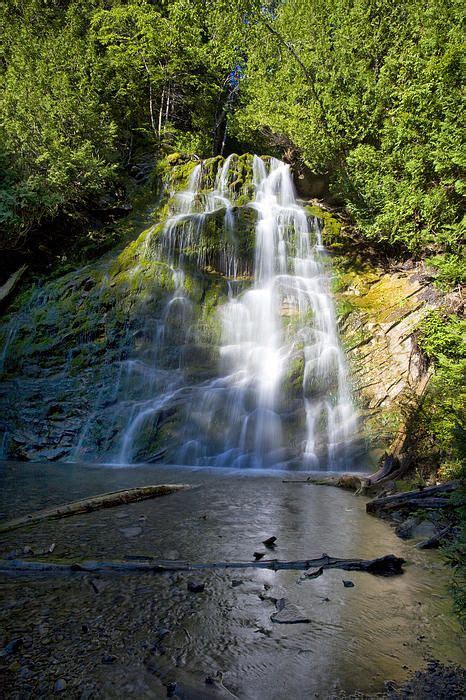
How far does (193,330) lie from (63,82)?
13.7 m

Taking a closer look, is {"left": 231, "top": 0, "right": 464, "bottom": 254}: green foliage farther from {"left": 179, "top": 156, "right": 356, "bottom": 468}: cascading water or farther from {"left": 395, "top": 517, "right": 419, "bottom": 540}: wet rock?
{"left": 395, "top": 517, "right": 419, "bottom": 540}: wet rock

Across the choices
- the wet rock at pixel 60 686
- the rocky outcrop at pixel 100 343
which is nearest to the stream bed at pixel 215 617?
the wet rock at pixel 60 686

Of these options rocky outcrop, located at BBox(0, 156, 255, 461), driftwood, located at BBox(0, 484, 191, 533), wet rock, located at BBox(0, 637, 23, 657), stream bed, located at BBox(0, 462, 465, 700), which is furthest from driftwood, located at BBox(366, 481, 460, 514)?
rocky outcrop, located at BBox(0, 156, 255, 461)

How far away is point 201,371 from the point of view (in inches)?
523

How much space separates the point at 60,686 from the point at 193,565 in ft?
5.43

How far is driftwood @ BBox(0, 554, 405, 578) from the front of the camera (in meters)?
3.38

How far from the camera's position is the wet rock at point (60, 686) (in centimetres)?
198

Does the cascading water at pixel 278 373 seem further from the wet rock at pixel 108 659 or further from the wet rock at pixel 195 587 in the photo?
the wet rock at pixel 108 659

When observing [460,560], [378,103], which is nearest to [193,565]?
[460,560]

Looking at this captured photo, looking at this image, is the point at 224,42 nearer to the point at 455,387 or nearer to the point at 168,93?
the point at 168,93

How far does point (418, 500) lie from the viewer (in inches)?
210

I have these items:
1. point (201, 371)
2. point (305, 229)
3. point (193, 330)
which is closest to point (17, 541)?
point (201, 371)

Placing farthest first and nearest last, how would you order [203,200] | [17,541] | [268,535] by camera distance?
[203,200]
[268,535]
[17,541]

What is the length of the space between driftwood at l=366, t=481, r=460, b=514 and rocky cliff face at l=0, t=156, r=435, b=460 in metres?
4.35
